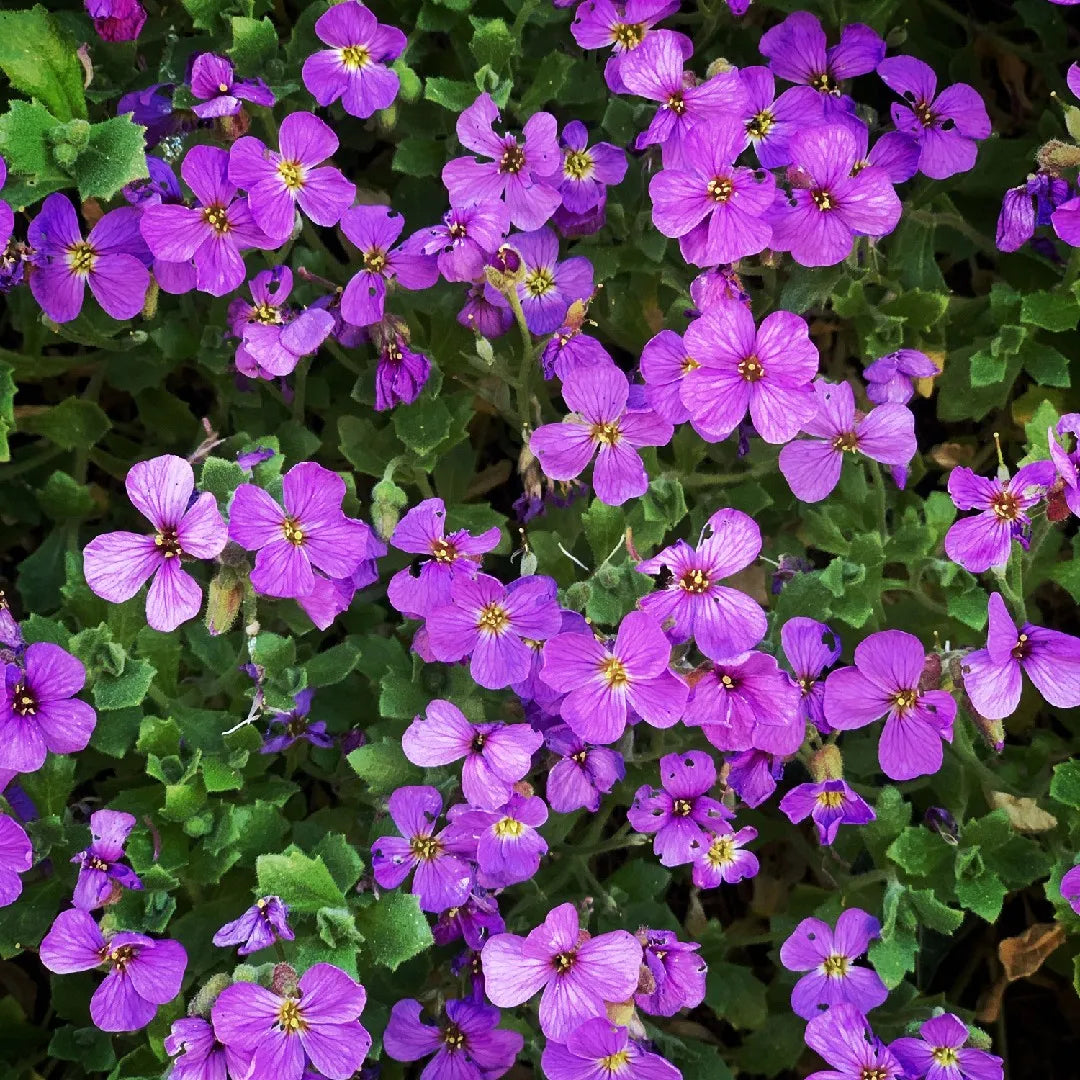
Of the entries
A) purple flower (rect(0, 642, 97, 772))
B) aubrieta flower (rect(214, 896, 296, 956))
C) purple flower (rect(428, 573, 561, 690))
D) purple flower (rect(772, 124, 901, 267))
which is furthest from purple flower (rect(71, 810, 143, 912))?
purple flower (rect(772, 124, 901, 267))

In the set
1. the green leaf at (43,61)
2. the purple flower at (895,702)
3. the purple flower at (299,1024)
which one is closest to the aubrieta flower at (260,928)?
Answer: the purple flower at (299,1024)

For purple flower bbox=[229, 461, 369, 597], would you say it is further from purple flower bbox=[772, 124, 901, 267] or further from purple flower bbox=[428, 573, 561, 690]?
purple flower bbox=[772, 124, 901, 267]

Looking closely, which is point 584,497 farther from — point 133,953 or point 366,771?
point 133,953

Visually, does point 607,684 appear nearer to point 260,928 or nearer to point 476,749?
point 476,749

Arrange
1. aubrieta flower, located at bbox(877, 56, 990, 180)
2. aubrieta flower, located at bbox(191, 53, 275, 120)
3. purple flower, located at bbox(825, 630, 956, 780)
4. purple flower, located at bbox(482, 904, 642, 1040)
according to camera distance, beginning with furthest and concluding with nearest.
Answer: aubrieta flower, located at bbox(877, 56, 990, 180) < aubrieta flower, located at bbox(191, 53, 275, 120) < purple flower, located at bbox(825, 630, 956, 780) < purple flower, located at bbox(482, 904, 642, 1040)

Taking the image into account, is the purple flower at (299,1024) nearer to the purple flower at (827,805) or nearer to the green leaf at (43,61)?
the purple flower at (827,805)

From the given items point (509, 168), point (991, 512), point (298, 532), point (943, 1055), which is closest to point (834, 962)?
point (943, 1055)

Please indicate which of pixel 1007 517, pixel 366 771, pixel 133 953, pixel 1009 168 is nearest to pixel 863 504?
pixel 1007 517
